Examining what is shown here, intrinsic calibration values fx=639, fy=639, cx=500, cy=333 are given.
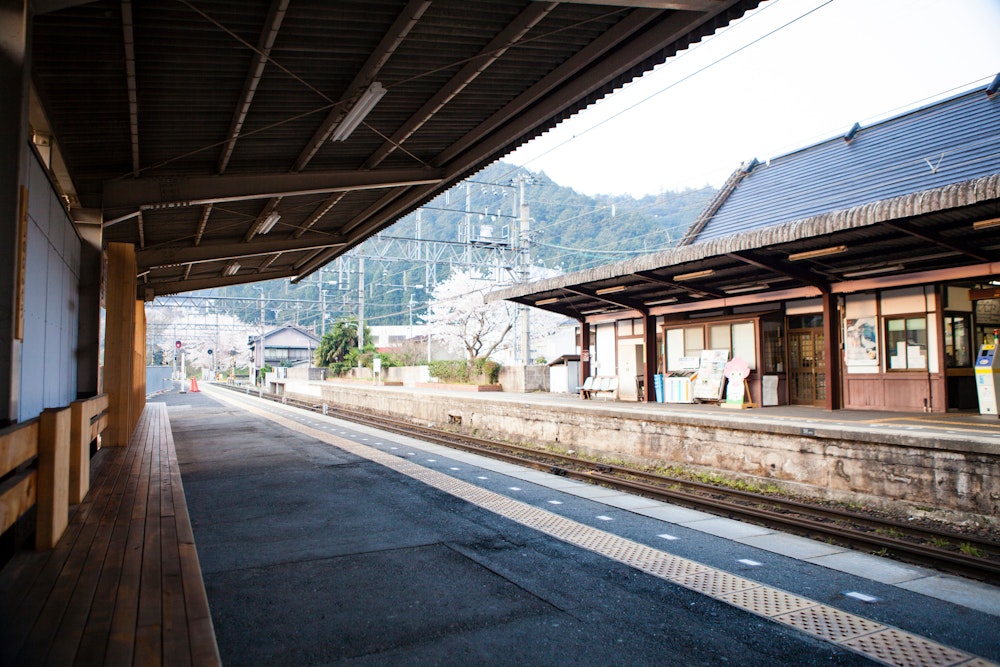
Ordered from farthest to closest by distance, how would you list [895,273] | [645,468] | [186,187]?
[895,273], [645,468], [186,187]

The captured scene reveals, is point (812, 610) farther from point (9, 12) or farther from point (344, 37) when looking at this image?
point (9, 12)

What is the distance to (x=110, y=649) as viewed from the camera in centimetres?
271

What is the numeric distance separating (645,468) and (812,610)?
268 inches

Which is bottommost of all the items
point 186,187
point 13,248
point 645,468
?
point 645,468

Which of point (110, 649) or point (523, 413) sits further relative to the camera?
point (523, 413)

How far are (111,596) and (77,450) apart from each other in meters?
2.40

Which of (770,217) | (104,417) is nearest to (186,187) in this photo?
A: (104,417)

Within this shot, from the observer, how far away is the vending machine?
9477 millimetres

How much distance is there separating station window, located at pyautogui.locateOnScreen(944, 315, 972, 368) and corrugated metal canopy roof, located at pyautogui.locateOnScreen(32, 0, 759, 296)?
8.72 meters

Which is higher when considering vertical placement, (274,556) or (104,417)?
(104,417)

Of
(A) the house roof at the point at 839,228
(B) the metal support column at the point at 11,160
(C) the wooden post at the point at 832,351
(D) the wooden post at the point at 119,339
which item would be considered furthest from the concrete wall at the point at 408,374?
(B) the metal support column at the point at 11,160

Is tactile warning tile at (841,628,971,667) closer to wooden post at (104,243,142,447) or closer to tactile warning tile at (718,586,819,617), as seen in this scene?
tactile warning tile at (718,586,819,617)

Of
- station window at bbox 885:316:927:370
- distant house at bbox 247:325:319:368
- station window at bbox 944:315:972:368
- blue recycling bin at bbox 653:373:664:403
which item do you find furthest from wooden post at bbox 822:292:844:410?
distant house at bbox 247:325:319:368

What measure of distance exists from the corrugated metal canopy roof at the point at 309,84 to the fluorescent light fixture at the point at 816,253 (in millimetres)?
5676
